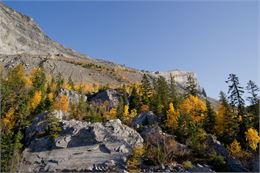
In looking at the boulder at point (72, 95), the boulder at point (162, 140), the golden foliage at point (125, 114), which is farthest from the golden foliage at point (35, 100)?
the boulder at point (162, 140)

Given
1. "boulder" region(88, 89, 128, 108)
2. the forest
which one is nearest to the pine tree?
the forest

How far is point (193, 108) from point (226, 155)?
17.3 metres

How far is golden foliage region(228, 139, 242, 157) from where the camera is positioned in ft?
→ 209

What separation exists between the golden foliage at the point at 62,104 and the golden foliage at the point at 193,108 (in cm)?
2783

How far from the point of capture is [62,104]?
85625 mm

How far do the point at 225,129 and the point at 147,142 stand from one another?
17.2 metres

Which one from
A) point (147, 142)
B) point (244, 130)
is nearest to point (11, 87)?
point (147, 142)

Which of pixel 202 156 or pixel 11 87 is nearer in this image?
pixel 202 156

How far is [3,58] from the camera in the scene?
613 feet

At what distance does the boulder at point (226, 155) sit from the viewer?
59531 mm

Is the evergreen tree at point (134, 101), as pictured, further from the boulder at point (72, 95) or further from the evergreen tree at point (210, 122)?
the evergreen tree at point (210, 122)

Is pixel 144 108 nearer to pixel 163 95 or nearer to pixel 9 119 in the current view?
pixel 163 95

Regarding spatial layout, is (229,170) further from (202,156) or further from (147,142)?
(147,142)

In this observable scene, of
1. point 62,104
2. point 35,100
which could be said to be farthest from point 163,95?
point 35,100
